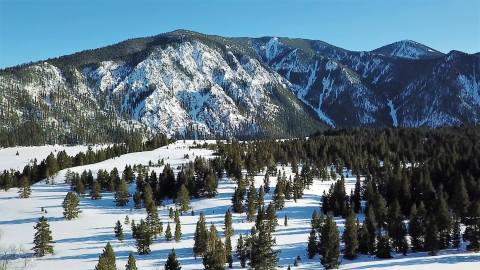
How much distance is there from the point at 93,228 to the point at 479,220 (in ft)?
268

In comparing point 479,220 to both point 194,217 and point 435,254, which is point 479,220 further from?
point 194,217

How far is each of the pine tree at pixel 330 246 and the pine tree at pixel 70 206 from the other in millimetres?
65188

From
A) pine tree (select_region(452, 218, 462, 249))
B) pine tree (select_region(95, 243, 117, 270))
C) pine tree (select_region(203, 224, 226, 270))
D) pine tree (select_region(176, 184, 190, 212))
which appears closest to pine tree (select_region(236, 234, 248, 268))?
pine tree (select_region(203, 224, 226, 270))

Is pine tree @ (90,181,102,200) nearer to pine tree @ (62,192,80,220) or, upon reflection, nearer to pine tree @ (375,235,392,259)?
pine tree @ (62,192,80,220)

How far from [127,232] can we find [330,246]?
48.9 meters

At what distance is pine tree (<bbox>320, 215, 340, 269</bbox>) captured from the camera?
79.3 m

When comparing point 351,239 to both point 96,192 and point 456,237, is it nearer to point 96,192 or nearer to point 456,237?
point 456,237

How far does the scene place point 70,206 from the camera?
117 meters

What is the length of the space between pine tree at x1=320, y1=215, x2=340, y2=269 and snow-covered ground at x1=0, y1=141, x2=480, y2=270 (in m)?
2.79

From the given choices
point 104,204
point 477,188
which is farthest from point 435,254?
point 104,204

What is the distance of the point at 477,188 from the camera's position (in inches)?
4518

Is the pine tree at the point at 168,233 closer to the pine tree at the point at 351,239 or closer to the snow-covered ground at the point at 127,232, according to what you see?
the snow-covered ground at the point at 127,232

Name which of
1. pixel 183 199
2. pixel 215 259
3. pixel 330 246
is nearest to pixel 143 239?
pixel 215 259

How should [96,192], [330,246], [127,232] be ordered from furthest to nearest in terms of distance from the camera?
1. [96,192]
2. [127,232]
3. [330,246]
